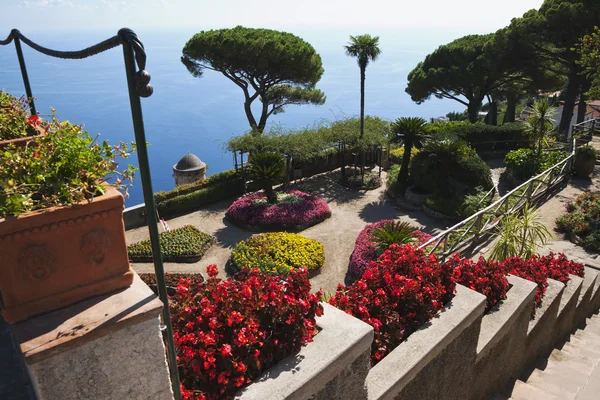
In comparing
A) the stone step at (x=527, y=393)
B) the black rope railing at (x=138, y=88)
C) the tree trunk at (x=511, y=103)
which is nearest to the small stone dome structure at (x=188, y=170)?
the stone step at (x=527, y=393)

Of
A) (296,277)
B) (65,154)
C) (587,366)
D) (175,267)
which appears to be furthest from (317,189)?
(65,154)

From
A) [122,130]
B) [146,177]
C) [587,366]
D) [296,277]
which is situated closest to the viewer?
[146,177]

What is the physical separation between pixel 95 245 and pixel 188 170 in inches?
742

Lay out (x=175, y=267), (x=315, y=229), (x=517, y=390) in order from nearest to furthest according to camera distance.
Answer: (x=517, y=390)
(x=175, y=267)
(x=315, y=229)

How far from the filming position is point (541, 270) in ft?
23.4

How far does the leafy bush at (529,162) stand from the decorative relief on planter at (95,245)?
693 inches

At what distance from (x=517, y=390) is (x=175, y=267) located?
9.96 m

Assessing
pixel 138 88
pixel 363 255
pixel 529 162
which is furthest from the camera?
pixel 529 162

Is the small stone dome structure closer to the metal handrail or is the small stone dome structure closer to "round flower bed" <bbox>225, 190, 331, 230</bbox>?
"round flower bed" <bbox>225, 190, 331, 230</bbox>

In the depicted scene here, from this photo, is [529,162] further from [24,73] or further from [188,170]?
[24,73]

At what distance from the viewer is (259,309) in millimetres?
3186

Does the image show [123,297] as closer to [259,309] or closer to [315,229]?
[259,309]

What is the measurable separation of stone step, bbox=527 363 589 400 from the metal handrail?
3065mm

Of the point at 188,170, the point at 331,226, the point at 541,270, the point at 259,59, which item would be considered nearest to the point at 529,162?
the point at 331,226
